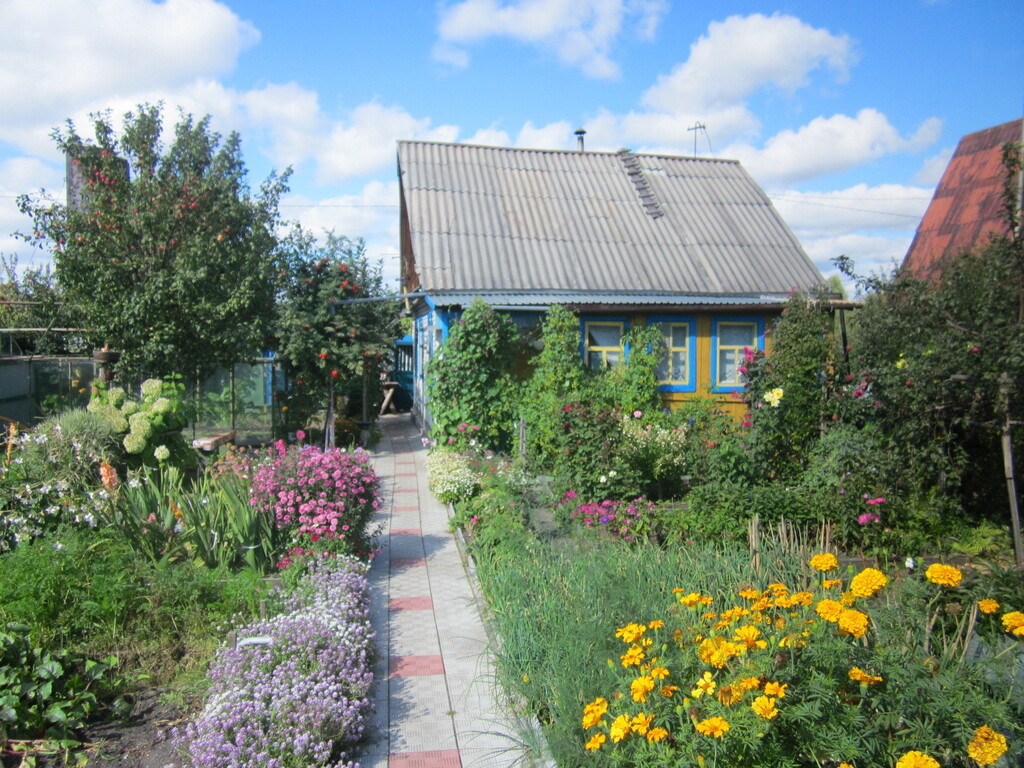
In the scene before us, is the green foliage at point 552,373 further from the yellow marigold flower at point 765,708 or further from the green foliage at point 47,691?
the yellow marigold flower at point 765,708

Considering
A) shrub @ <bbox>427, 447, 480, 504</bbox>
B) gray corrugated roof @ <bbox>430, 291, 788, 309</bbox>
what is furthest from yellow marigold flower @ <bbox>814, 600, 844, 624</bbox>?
gray corrugated roof @ <bbox>430, 291, 788, 309</bbox>

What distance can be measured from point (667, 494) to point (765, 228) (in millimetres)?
9743

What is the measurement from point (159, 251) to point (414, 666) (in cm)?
878

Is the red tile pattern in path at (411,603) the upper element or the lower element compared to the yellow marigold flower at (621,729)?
lower

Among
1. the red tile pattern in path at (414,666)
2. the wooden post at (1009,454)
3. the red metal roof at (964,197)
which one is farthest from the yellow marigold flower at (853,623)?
the red metal roof at (964,197)

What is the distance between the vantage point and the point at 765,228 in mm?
16094

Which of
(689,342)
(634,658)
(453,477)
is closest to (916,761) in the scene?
(634,658)

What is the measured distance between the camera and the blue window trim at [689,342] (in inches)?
489

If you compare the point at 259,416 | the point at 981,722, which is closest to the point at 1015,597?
the point at 981,722

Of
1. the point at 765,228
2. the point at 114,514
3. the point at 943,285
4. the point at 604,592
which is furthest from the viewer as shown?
the point at 765,228

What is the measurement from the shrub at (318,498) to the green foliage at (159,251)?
5542 millimetres

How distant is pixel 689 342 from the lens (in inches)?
494

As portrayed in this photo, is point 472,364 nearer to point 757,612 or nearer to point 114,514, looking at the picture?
point 114,514

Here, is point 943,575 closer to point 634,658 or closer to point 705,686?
point 705,686
